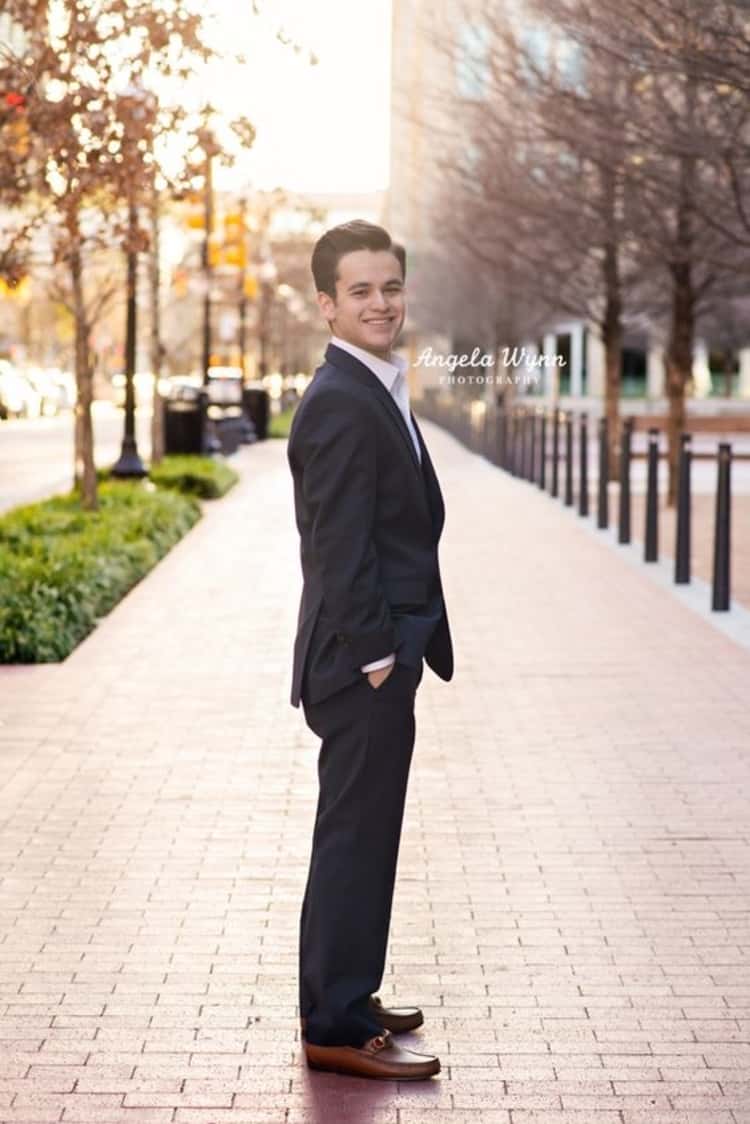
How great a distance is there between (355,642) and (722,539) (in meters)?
9.28

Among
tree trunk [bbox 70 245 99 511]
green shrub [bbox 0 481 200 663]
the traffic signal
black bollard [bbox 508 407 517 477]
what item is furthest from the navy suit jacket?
black bollard [bbox 508 407 517 477]

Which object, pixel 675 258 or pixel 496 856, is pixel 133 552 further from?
pixel 496 856

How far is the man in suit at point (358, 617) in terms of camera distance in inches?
176

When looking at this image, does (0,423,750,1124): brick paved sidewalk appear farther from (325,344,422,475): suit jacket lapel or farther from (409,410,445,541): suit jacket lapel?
(325,344,422,475): suit jacket lapel

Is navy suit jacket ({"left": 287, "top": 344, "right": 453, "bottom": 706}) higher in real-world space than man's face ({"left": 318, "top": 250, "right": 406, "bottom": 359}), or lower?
lower

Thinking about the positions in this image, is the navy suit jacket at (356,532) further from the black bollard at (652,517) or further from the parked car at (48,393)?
the parked car at (48,393)

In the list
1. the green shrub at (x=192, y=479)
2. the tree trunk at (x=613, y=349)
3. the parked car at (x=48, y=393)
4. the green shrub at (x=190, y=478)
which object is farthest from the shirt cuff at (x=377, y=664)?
the parked car at (x=48, y=393)

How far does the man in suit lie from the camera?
14.7 feet

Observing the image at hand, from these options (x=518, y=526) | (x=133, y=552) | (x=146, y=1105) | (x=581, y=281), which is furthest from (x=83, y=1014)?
(x=581, y=281)

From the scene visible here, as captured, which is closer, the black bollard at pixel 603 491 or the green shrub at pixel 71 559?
the green shrub at pixel 71 559

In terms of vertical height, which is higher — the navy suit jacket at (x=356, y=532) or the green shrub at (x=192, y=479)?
the navy suit jacket at (x=356, y=532)

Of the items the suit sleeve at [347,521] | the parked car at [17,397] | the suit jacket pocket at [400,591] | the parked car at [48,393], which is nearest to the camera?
the suit sleeve at [347,521]

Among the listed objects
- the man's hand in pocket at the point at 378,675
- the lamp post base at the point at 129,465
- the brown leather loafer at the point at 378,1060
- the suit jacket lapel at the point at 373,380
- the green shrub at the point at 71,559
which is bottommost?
the brown leather loafer at the point at 378,1060

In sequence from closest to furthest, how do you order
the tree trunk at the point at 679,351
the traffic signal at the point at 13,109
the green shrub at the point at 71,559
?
the green shrub at the point at 71,559 < the traffic signal at the point at 13,109 < the tree trunk at the point at 679,351
